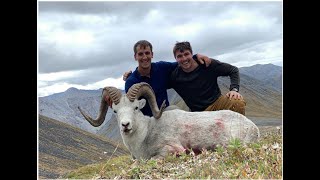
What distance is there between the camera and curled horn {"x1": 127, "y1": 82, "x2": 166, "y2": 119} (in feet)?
44.4

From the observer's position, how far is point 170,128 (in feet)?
44.5

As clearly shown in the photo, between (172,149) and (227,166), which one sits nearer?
(227,166)

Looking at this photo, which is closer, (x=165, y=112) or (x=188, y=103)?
(x=165, y=112)

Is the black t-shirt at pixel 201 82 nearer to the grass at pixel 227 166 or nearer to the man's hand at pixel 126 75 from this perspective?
the man's hand at pixel 126 75

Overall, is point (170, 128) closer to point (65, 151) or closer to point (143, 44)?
point (143, 44)

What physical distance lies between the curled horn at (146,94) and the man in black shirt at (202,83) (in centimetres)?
114

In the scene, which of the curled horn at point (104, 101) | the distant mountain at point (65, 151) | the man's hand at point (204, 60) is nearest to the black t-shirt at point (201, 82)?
the man's hand at point (204, 60)

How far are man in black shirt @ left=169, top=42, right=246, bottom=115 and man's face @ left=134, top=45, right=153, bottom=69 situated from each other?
0.79 meters

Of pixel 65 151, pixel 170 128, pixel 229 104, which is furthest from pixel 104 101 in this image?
pixel 65 151

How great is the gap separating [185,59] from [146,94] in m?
1.56
